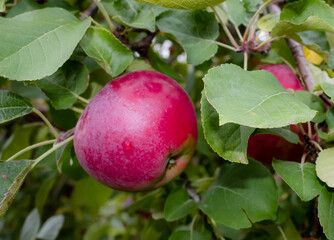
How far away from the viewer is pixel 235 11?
3.17 feet

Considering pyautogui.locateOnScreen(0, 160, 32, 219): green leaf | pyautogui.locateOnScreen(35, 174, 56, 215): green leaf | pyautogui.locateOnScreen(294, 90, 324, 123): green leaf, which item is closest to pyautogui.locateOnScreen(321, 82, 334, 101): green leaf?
pyautogui.locateOnScreen(294, 90, 324, 123): green leaf

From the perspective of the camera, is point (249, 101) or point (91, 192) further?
point (91, 192)

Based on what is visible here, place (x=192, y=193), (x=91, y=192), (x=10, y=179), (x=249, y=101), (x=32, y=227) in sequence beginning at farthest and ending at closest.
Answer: (x=91, y=192) < (x=32, y=227) < (x=192, y=193) < (x=10, y=179) < (x=249, y=101)

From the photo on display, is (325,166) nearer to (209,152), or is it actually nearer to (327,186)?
(327,186)

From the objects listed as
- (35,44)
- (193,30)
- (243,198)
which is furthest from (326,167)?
(35,44)

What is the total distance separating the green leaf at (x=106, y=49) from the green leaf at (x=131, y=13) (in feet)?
0.23

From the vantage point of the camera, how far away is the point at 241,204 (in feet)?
2.94

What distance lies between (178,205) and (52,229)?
786mm

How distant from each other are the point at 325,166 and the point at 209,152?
1.62 ft

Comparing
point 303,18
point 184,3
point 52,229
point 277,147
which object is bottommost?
point 52,229

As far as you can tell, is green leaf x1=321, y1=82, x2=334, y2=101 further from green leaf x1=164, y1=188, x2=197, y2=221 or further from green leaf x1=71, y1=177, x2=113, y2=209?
green leaf x1=71, y1=177, x2=113, y2=209

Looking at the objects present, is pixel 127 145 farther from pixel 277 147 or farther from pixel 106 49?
pixel 277 147

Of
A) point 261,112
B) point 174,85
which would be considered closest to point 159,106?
point 174,85

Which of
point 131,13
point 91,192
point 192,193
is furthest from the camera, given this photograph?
point 91,192
